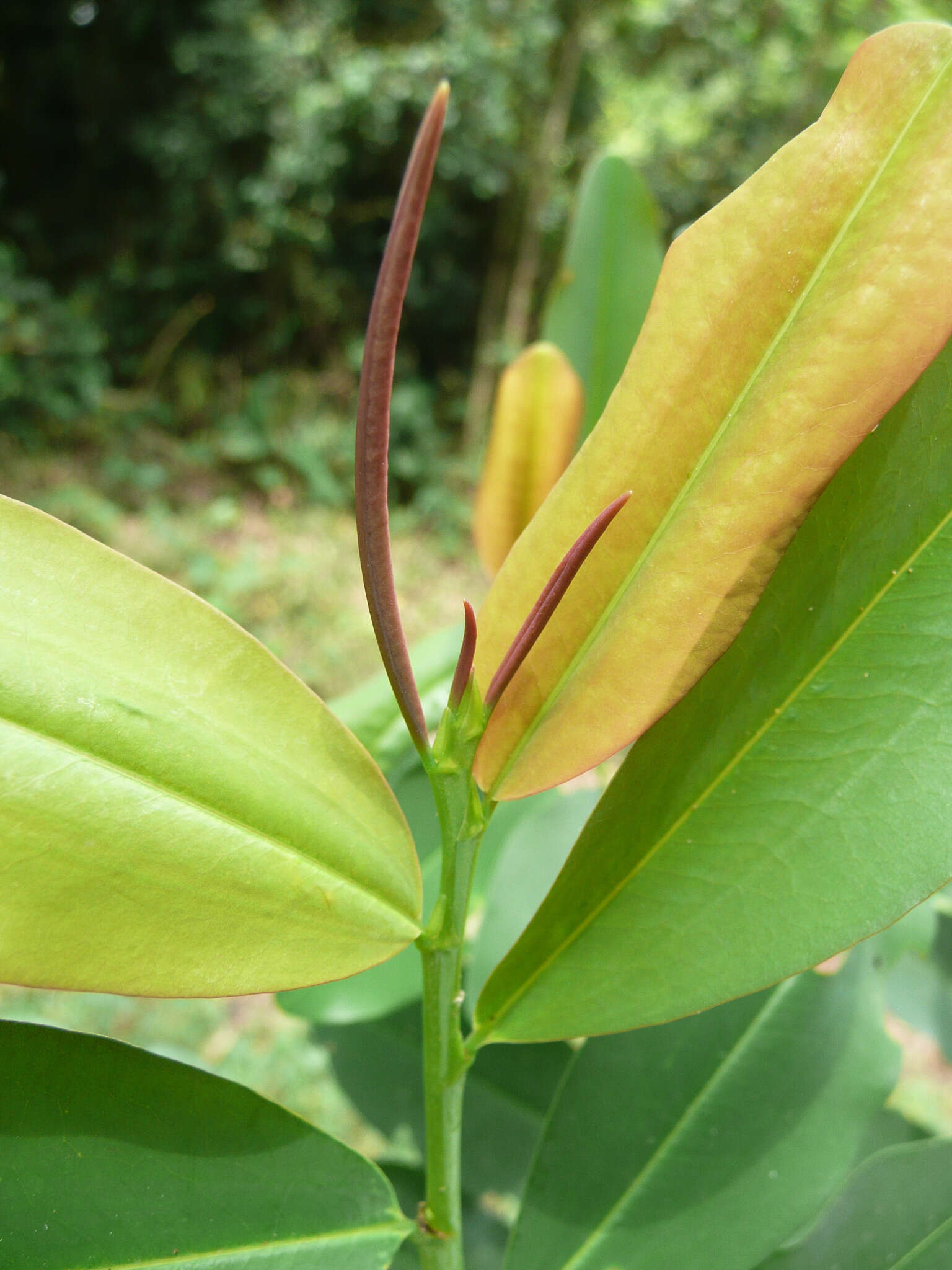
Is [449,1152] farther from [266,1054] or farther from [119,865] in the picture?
[266,1054]

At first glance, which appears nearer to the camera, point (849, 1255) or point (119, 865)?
point (119, 865)

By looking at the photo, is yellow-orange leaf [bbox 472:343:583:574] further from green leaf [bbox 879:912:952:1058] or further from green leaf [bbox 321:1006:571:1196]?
green leaf [bbox 879:912:952:1058]

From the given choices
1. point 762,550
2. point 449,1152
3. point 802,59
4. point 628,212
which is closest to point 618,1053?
point 449,1152

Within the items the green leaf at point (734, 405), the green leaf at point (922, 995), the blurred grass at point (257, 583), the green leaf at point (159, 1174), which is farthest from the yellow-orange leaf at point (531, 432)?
the blurred grass at point (257, 583)

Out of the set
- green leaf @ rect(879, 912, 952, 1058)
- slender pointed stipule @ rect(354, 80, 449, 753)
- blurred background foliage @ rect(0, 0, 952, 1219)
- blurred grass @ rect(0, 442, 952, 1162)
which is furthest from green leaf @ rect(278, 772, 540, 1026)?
blurred background foliage @ rect(0, 0, 952, 1219)

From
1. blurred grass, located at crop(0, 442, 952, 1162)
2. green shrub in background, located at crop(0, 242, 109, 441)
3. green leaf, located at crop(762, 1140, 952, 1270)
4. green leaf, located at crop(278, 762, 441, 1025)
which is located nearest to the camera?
green leaf, located at crop(762, 1140, 952, 1270)

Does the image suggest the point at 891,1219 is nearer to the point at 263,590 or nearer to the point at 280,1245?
the point at 280,1245
